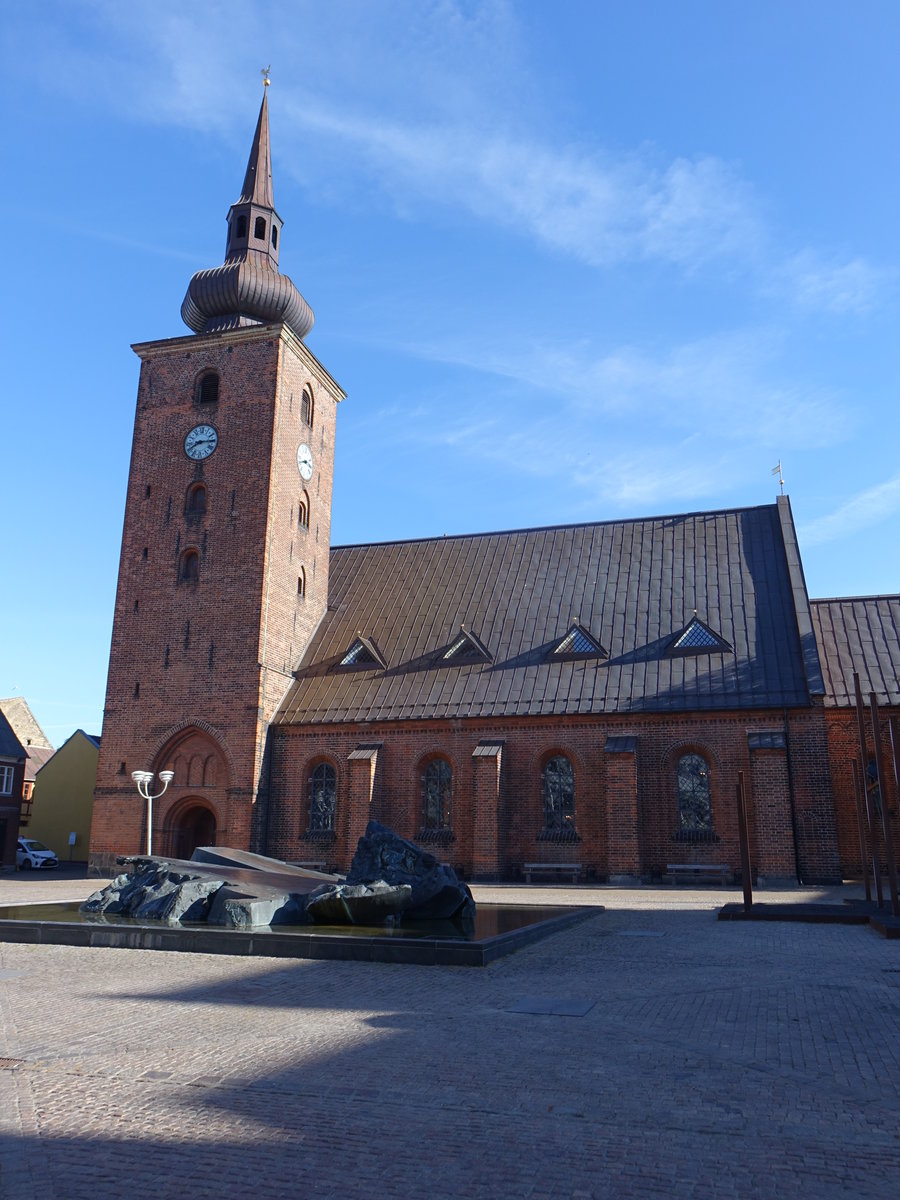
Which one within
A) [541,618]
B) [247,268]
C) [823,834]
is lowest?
[823,834]

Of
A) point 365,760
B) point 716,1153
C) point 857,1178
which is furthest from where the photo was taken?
point 365,760

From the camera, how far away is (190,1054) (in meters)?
6.75

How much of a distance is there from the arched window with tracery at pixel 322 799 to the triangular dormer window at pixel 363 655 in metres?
3.45

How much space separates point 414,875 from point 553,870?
12.8m

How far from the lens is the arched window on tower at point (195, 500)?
31.9 meters

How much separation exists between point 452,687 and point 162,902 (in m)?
15.7

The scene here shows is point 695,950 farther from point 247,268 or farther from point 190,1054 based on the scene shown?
point 247,268

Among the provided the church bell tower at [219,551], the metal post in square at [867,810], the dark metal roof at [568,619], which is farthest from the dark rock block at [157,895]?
the dark metal roof at [568,619]

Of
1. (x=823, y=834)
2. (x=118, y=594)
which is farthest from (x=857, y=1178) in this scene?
(x=118, y=594)

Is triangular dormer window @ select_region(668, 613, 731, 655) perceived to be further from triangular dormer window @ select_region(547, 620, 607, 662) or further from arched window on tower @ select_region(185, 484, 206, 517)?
arched window on tower @ select_region(185, 484, 206, 517)

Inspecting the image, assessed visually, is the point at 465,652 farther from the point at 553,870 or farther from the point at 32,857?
the point at 32,857

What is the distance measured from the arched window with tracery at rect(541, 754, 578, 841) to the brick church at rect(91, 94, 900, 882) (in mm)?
62

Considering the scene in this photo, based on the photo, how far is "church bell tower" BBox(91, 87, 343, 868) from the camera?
29.4m

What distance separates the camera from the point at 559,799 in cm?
2691
